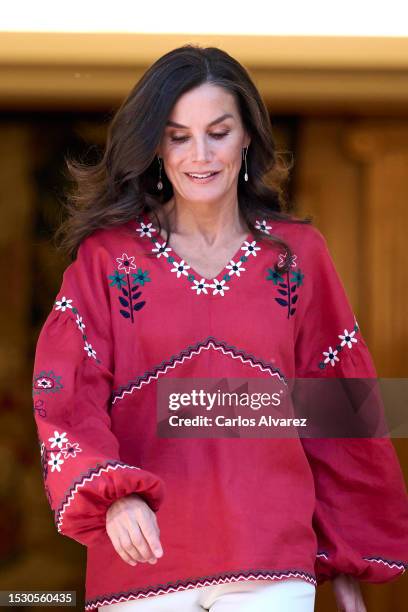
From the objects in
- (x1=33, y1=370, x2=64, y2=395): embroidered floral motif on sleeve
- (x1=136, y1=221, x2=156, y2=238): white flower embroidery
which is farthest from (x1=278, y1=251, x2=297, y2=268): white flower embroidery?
(x1=33, y1=370, x2=64, y2=395): embroidered floral motif on sleeve

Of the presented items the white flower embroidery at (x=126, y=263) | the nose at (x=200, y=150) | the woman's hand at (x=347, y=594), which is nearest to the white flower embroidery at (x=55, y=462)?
the white flower embroidery at (x=126, y=263)

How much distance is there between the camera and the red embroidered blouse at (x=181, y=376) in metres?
2.42

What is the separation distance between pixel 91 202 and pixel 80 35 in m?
0.89

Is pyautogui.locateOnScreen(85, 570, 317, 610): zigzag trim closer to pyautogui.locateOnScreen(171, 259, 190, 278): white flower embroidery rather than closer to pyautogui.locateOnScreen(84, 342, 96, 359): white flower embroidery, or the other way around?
pyautogui.locateOnScreen(84, 342, 96, 359): white flower embroidery

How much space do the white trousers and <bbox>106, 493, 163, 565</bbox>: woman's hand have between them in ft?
0.77

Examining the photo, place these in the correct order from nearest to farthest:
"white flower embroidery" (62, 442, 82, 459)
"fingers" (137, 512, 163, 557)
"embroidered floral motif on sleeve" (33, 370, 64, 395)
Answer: "fingers" (137, 512, 163, 557) < "white flower embroidery" (62, 442, 82, 459) < "embroidered floral motif on sleeve" (33, 370, 64, 395)

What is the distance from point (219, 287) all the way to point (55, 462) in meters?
0.49

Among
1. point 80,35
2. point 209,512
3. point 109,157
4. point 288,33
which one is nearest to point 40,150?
point 80,35

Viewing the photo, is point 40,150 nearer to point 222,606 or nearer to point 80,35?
point 80,35

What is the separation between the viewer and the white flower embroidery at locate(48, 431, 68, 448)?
2.35 m

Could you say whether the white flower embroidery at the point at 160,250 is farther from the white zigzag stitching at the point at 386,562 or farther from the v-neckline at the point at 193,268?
the white zigzag stitching at the point at 386,562

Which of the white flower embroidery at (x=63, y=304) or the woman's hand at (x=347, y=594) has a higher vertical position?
the white flower embroidery at (x=63, y=304)

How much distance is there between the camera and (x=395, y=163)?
13.2 ft

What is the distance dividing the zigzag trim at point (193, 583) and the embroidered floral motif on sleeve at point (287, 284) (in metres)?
0.51
